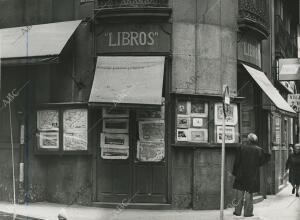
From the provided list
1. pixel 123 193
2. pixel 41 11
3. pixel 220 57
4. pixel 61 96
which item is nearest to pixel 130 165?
pixel 123 193

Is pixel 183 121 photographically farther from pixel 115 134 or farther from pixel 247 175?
pixel 247 175

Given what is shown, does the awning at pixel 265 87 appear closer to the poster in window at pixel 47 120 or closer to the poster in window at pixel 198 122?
the poster in window at pixel 198 122

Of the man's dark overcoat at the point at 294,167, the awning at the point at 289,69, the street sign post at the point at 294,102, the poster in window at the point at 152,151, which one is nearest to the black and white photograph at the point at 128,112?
the poster in window at the point at 152,151

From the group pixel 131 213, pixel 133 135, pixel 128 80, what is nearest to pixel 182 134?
pixel 133 135

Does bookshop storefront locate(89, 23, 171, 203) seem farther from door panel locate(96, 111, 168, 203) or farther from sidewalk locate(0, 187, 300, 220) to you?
sidewalk locate(0, 187, 300, 220)

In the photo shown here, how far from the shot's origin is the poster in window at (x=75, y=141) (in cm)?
1450

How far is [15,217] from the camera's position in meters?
12.6

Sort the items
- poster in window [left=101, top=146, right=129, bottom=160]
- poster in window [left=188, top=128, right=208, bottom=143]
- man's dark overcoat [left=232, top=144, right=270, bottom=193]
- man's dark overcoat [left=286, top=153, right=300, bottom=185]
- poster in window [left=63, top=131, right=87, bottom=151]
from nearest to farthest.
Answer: man's dark overcoat [left=232, top=144, right=270, bottom=193] → poster in window [left=101, top=146, right=129, bottom=160] → poster in window [left=188, top=128, right=208, bottom=143] → poster in window [left=63, top=131, right=87, bottom=151] → man's dark overcoat [left=286, top=153, right=300, bottom=185]

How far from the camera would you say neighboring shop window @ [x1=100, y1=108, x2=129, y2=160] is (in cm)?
1422

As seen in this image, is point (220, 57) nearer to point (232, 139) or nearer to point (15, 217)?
point (232, 139)

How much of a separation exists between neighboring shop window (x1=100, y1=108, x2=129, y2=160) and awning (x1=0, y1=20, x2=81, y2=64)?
2.07 metres

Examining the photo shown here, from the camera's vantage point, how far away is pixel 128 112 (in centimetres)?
1423

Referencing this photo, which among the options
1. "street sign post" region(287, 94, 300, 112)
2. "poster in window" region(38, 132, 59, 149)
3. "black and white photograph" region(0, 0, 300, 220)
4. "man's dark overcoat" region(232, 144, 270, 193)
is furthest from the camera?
"street sign post" region(287, 94, 300, 112)

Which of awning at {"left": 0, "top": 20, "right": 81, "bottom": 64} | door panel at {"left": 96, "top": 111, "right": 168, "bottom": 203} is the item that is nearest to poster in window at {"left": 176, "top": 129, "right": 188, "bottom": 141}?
door panel at {"left": 96, "top": 111, "right": 168, "bottom": 203}
